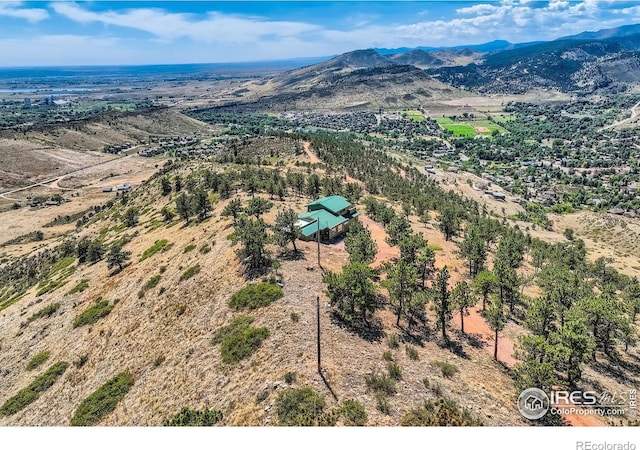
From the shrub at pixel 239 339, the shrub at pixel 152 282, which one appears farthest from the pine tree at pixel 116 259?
the shrub at pixel 239 339

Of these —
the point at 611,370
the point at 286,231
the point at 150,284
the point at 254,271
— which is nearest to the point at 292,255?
the point at 286,231

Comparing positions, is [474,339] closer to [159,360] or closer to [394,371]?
[394,371]

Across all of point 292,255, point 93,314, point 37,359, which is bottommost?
point 37,359

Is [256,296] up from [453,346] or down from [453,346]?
up

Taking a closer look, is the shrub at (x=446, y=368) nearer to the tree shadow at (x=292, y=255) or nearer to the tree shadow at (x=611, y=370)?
the tree shadow at (x=611, y=370)

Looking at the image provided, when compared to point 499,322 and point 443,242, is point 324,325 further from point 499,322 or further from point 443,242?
point 443,242

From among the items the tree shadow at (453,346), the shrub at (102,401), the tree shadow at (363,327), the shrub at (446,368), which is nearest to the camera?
the shrub at (446,368)

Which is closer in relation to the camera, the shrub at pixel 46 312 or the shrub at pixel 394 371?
the shrub at pixel 394 371
